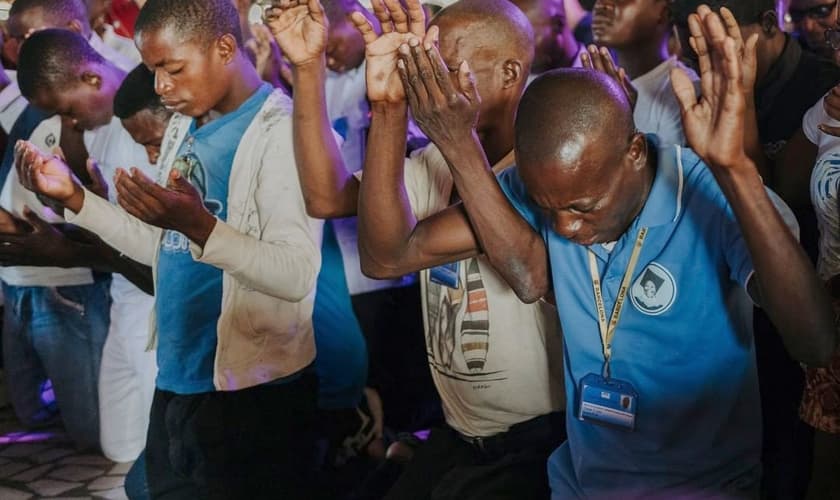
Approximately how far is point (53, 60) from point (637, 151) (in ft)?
9.77

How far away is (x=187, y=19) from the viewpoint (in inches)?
118

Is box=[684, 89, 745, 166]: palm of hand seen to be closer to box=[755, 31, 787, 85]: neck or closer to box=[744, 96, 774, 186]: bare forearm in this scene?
box=[744, 96, 774, 186]: bare forearm

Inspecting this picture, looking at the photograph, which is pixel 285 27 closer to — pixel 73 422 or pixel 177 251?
pixel 177 251

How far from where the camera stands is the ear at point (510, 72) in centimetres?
272

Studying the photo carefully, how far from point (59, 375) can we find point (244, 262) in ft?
8.42

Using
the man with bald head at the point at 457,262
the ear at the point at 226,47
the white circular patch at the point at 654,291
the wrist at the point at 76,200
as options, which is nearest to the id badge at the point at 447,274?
the man with bald head at the point at 457,262

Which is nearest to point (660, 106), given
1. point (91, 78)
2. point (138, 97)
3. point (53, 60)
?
point (138, 97)

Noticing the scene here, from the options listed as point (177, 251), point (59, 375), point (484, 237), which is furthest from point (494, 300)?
point (59, 375)

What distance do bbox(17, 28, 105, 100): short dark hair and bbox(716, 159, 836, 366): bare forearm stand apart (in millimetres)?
3198

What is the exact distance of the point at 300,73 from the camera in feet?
9.11

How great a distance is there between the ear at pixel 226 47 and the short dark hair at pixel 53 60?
1423 millimetres

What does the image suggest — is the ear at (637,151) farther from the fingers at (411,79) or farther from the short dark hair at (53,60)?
the short dark hair at (53,60)

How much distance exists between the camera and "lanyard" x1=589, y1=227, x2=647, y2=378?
2076 mm

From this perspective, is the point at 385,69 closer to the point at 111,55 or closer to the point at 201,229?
the point at 201,229
